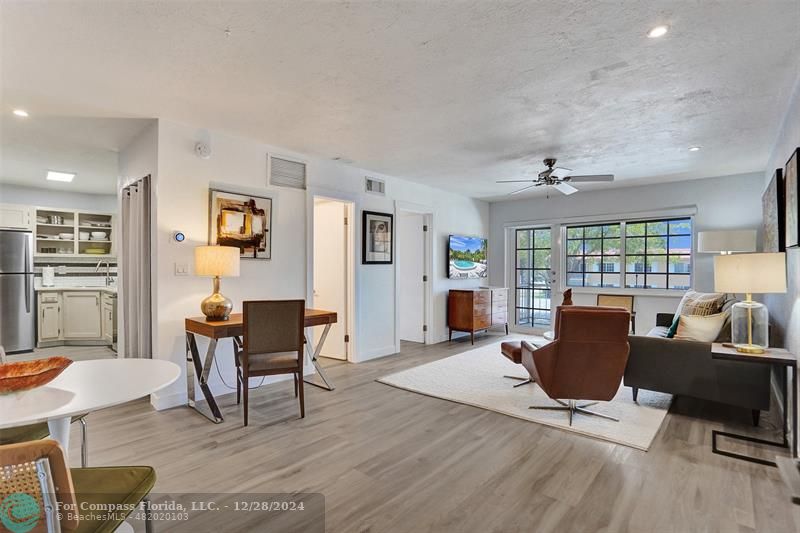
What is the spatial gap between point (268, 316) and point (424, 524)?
1.92 m

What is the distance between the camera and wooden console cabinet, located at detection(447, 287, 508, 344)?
6.29 m

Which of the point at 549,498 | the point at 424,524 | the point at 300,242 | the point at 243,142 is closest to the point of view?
the point at 424,524

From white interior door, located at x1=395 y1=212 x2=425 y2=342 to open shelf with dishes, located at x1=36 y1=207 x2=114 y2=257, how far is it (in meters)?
5.02

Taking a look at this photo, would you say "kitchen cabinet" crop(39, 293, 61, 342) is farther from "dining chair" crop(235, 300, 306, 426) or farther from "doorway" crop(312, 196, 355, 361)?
"dining chair" crop(235, 300, 306, 426)

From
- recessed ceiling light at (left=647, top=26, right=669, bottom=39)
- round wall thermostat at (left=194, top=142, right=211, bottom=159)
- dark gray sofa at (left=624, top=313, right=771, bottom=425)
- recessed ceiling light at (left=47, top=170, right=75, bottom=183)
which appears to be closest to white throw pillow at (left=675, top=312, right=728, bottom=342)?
dark gray sofa at (left=624, top=313, right=771, bottom=425)

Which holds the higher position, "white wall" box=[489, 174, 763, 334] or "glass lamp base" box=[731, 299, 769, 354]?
"white wall" box=[489, 174, 763, 334]

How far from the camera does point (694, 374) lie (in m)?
3.13

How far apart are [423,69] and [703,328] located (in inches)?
121

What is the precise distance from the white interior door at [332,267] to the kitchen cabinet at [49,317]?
4.06 m

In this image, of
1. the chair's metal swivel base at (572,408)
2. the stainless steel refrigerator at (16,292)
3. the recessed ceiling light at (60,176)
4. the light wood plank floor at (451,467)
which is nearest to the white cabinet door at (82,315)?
the stainless steel refrigerator at (16,292)

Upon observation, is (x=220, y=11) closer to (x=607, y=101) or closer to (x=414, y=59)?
(x=414, y=59)

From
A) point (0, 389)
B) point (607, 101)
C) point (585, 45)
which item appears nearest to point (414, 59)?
point (585, 45)

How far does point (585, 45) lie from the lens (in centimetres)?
222

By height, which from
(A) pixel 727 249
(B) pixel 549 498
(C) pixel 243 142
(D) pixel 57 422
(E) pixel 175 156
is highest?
(C) pixel 243 142
